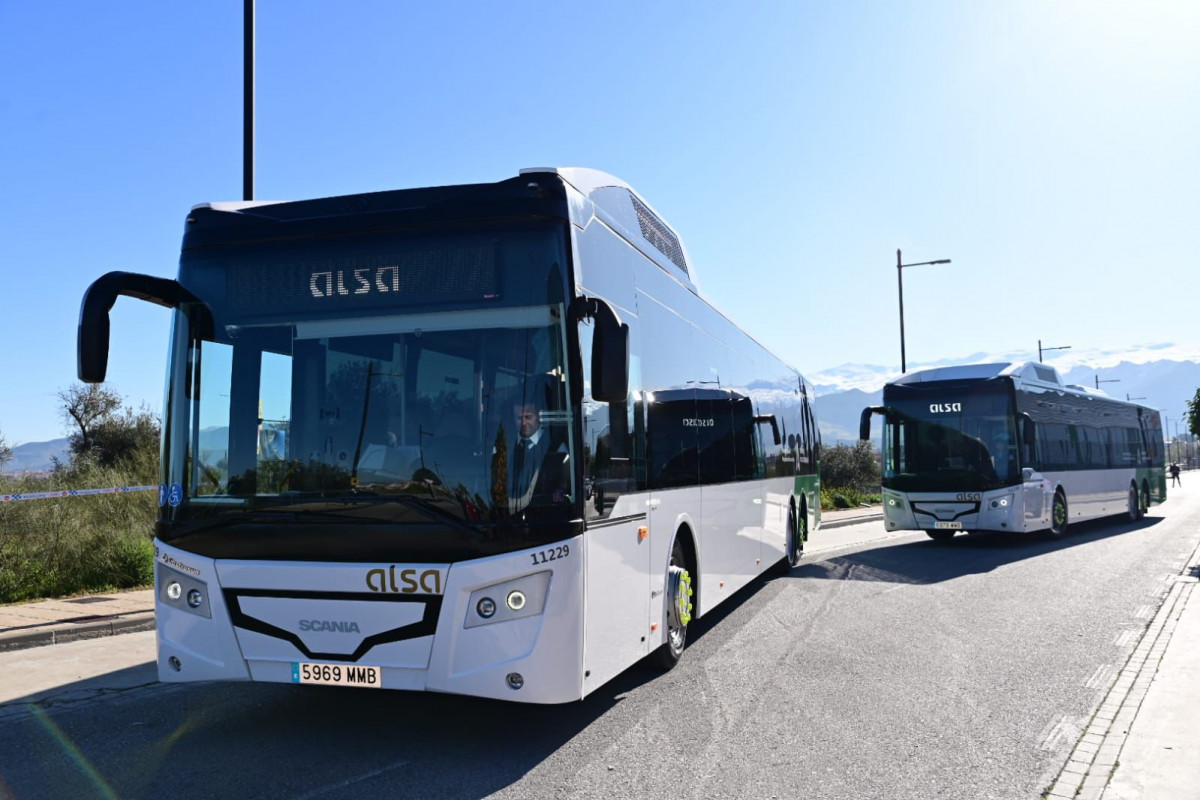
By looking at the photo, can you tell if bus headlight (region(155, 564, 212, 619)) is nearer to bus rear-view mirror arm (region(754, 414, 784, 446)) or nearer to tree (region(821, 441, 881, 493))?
bus rear-view mirror arm (region(754, 414, 784, 446))

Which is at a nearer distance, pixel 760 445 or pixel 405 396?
pixel 405 396

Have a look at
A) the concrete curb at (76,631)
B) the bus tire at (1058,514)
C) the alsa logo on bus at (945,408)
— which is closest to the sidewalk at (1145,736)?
the concrete curb at (76,631)

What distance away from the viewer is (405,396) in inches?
220

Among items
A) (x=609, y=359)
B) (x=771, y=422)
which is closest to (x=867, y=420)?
(x=771, y=422)

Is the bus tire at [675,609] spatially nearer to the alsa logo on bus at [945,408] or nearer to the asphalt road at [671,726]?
the asphalt road at [671,726]

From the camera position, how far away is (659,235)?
8.80m

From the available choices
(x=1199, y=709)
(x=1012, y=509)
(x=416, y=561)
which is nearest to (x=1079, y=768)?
(x=1199, y=709)

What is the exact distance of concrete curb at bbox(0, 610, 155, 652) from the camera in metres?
8.80

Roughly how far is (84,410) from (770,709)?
892 inches

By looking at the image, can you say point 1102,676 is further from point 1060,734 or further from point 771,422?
point 771,422

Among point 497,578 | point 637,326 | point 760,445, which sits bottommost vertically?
point 497,578

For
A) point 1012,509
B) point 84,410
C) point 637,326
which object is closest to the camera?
point 637,326

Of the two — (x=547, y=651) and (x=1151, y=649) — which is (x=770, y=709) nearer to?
(x=547, y=651)

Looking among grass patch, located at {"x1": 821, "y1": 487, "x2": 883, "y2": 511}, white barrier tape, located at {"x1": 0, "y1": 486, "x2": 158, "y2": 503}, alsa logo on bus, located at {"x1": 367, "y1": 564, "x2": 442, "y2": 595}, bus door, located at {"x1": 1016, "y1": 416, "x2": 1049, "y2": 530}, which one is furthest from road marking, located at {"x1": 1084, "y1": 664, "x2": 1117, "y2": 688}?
grass patch, located at {"x1": 821, "y1": 487, "x2": 883, "y2": 511}
